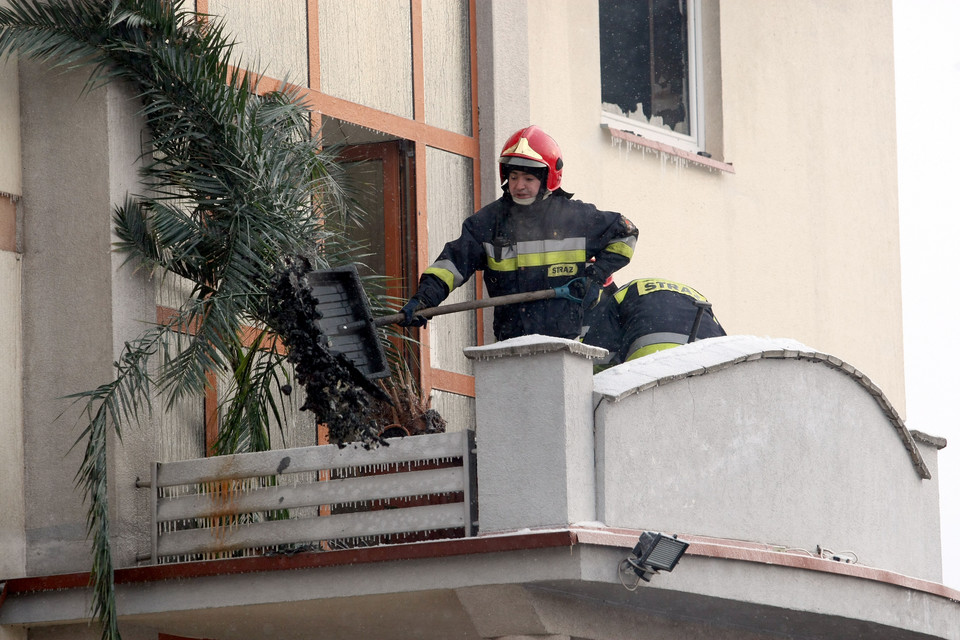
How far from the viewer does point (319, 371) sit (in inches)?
350

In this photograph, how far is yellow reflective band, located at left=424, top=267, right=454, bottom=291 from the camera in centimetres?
1021

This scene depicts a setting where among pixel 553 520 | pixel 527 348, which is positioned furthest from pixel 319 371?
pixel 553 520

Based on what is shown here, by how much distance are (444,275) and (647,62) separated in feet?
18.0

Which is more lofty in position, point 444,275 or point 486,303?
point 444,275

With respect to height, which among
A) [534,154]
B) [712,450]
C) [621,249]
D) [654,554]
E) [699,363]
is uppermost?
[534,154]

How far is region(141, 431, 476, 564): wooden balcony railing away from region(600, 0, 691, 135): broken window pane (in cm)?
615

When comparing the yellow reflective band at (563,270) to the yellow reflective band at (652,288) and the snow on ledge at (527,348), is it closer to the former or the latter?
the yellow reflective band at (652,288)

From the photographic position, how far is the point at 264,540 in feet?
29.7

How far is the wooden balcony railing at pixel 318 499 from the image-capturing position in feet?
28.7

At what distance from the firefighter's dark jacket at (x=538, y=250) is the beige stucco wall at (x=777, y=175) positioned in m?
3.11

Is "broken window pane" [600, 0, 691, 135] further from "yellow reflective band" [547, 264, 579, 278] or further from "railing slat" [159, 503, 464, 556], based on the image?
"railing slat" [159, 503, 464, 556]

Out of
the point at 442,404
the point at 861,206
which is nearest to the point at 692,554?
the point at 442,404

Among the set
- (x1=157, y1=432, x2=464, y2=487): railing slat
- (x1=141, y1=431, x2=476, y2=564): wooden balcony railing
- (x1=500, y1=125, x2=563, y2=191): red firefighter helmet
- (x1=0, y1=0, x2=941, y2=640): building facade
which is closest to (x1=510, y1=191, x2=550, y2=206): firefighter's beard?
(x1=500, y1=125, x2=563, y2=191): red firefighter helmet

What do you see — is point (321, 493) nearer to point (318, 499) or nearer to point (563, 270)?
point (318, 499)
